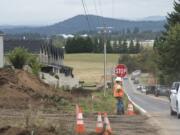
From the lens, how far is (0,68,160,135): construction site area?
16.9 meters

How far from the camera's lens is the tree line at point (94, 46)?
161 metres

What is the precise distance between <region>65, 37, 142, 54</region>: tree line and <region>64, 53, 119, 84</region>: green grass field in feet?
10.0

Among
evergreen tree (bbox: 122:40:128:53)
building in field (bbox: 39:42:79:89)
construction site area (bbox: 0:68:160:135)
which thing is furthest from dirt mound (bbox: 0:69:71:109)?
evergreen tree (bbox: 122:40:128:53)

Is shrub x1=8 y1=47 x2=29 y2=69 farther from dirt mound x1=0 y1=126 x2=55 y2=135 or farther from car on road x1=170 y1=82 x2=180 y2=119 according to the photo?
dirt mound x1=0 y1=126 x2=55 y2=135

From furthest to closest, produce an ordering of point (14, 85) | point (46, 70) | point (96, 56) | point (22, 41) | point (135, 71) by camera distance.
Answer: point (135, 71)
point (96, 56)
point (22, 41)
point (46, 70)
point (14, 85)

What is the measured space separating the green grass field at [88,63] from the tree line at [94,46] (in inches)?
120

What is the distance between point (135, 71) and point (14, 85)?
163061mm

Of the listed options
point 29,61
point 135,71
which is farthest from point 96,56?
point 29,61

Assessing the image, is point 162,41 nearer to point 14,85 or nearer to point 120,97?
point 14,85

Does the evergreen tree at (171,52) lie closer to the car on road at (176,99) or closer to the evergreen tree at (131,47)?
the car on road at (176,99)

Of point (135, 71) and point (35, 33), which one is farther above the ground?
point (35, 33)

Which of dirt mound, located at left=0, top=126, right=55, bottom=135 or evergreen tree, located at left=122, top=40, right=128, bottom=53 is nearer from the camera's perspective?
dirt mound, located at left=0, top=126, right=55, bottom=135

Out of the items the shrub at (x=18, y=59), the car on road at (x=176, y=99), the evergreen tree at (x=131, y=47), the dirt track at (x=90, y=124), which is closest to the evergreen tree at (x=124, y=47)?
the evergreen tree at (x=131, y=47)

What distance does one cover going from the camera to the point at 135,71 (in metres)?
198
